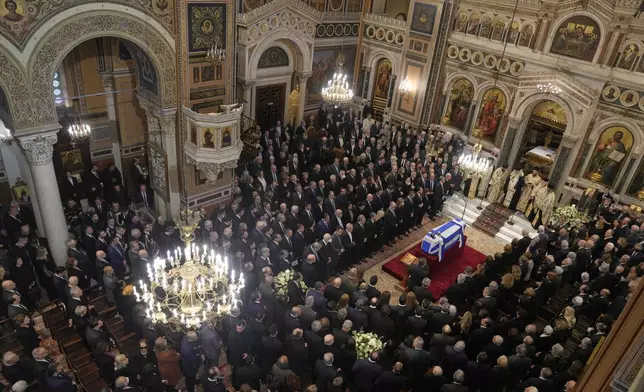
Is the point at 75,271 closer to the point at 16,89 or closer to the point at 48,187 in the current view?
the point at 48,187

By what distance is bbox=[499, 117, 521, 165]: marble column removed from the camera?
1636 centimetres

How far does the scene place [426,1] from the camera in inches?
701

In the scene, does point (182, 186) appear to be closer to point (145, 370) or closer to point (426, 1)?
point (145, 370)

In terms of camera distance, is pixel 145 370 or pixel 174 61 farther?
pixel 174 61

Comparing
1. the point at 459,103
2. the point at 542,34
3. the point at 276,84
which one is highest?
the point at 542,34

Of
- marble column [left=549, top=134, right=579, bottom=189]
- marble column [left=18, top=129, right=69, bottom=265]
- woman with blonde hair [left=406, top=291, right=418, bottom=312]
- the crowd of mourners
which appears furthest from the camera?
marble column [left=549, top=134, right=579, bottom=189]

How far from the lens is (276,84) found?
18141 mm

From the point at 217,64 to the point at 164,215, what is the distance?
15.4 ft

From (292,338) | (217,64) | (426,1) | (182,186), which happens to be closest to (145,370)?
(292,338)

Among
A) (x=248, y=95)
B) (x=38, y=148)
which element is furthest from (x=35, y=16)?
(x=248, y=95)

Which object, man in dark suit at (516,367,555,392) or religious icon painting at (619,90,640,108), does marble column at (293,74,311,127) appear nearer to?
religious icon painting at (619,90,640,108)

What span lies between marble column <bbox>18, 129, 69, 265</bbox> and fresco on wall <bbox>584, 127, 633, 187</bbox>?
15326 mm

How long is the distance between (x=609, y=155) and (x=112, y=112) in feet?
51.1

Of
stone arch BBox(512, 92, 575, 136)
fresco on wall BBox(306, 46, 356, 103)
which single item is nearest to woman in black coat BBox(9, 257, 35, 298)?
fresco on wall BBox(306, 46, 356, 103)
